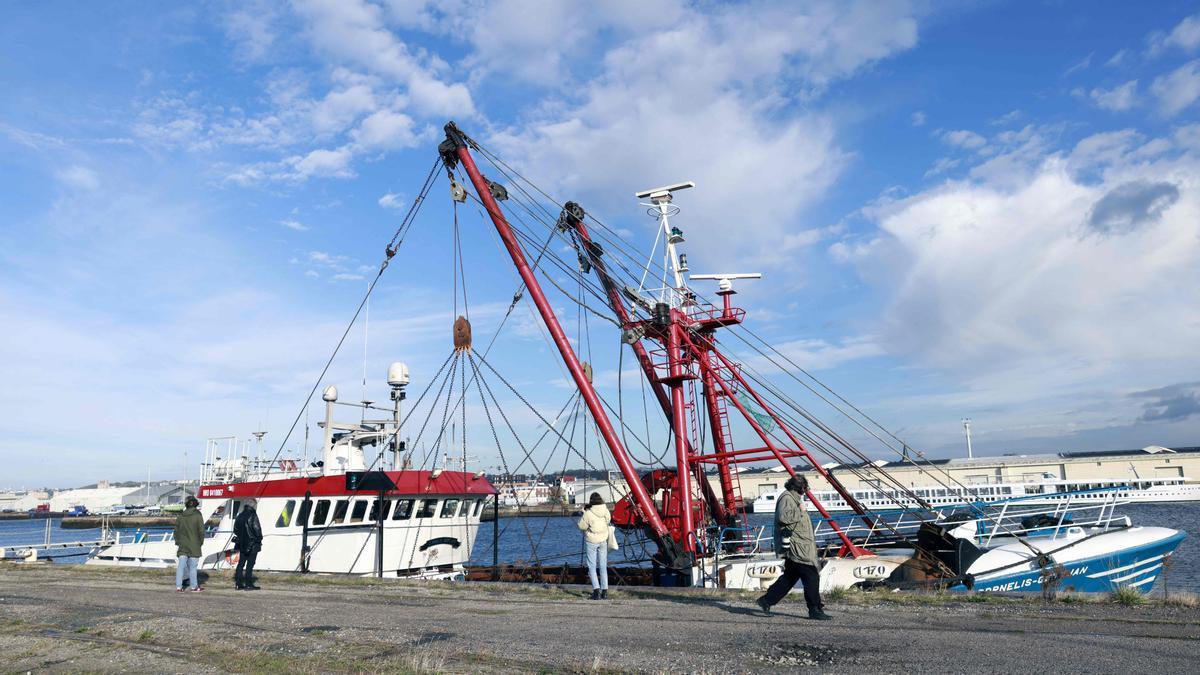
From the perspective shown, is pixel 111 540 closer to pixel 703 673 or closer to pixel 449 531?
pixel 449 531

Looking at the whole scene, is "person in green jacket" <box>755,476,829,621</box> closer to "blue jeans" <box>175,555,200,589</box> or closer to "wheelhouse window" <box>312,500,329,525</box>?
"blue jeans" <box>175,555,200,589</box>

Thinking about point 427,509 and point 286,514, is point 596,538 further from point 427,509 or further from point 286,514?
point 286,514

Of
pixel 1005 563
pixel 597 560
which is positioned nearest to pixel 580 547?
pixel 1005 563

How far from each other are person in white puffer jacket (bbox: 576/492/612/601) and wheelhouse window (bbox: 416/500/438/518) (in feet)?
39.4

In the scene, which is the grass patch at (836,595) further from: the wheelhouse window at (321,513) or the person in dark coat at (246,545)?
the wheelhouse window at (321,513)

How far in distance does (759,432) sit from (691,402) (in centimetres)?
213

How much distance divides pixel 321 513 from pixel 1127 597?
789 inches

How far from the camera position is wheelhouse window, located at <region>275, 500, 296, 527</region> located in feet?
78.1

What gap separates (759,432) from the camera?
2286 centimetres

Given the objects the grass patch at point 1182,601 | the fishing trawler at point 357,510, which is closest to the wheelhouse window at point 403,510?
the fishing trawler at point 357,510

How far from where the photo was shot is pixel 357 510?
2334 cm

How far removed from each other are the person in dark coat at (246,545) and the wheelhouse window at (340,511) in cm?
628

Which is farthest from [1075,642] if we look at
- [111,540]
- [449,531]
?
[111,540]

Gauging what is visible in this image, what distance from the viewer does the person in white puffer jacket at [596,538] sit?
528 inches
